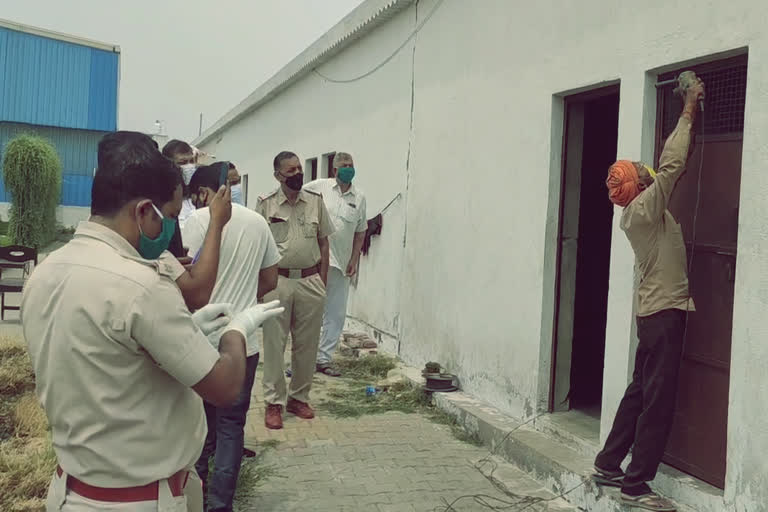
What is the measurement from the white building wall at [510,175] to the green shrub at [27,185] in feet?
41.7

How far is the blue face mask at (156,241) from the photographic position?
2010 mm

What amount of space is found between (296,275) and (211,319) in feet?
11.2

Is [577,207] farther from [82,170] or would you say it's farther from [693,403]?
[82,170]

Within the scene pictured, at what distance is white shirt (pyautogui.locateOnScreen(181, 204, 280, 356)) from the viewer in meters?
3.85

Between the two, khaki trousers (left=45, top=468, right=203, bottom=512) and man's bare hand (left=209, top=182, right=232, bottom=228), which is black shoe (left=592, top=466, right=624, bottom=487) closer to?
man's bare hand (left=209, top=182, right=232, bottom=228)

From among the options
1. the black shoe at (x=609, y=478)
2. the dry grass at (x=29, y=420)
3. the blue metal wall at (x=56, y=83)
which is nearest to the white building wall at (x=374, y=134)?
the dry grass at (x=29, y=420)

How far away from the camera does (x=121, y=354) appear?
1.87 meters

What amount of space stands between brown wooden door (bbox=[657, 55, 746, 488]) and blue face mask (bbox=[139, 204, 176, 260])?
286cm

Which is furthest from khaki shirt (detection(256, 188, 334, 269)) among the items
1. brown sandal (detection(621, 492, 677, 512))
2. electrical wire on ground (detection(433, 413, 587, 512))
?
brown sandal (detection(621, 492, 677, 512))

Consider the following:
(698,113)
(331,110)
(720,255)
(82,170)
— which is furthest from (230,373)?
(82,170)

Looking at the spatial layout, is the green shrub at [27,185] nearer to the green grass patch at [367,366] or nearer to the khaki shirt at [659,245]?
the green grass patch at [367,366]

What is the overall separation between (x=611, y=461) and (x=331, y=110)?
26.8 ft

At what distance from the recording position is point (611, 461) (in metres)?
4.02

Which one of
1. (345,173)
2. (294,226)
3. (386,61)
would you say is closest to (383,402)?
(294,226)
